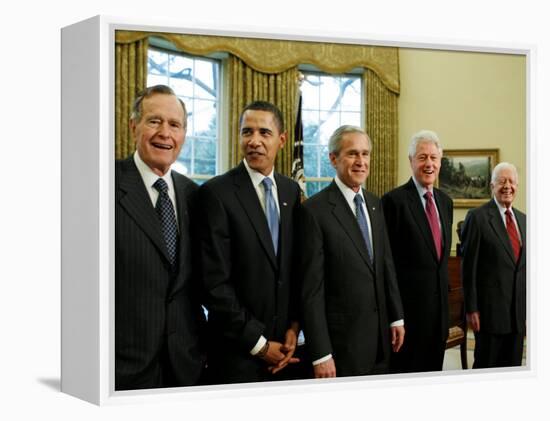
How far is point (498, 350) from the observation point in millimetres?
7879

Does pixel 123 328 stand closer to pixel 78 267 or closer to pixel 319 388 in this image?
pixel 78 267

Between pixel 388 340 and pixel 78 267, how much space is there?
6.73 feet

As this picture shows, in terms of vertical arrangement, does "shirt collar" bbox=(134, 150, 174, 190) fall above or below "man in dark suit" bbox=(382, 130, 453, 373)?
above

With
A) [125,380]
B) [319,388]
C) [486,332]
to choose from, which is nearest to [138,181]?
[125,380]

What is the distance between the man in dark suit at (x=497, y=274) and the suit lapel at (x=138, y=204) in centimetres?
227

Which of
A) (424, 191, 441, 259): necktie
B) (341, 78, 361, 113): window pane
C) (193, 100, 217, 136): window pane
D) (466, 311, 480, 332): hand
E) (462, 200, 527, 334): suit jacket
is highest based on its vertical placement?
(341, 78, 361, 113): window pane

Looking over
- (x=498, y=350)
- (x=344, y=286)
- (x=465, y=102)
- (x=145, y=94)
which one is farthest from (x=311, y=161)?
(x=498, y=350)

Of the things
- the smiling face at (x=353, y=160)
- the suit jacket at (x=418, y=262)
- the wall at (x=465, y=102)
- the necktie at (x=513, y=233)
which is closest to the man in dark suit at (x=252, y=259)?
the smiling face at (x=353, y=160)

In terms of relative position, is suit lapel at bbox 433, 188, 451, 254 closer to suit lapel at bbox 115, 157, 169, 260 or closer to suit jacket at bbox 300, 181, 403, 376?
suit jacket at bbox 300, 181, 403, 376

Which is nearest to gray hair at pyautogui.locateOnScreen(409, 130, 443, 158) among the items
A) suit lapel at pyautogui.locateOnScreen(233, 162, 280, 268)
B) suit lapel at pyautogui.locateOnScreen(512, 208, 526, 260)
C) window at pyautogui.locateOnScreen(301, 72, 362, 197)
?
window at pyautogui.locateOnScreen(301, 72, 362, 197)

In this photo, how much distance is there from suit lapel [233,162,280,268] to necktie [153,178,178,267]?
1.44 feet

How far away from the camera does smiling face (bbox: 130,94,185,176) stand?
6.57 meters

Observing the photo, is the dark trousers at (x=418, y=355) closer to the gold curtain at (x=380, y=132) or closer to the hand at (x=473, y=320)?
the hand at (x=473, y=320)

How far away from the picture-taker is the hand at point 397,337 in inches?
288
